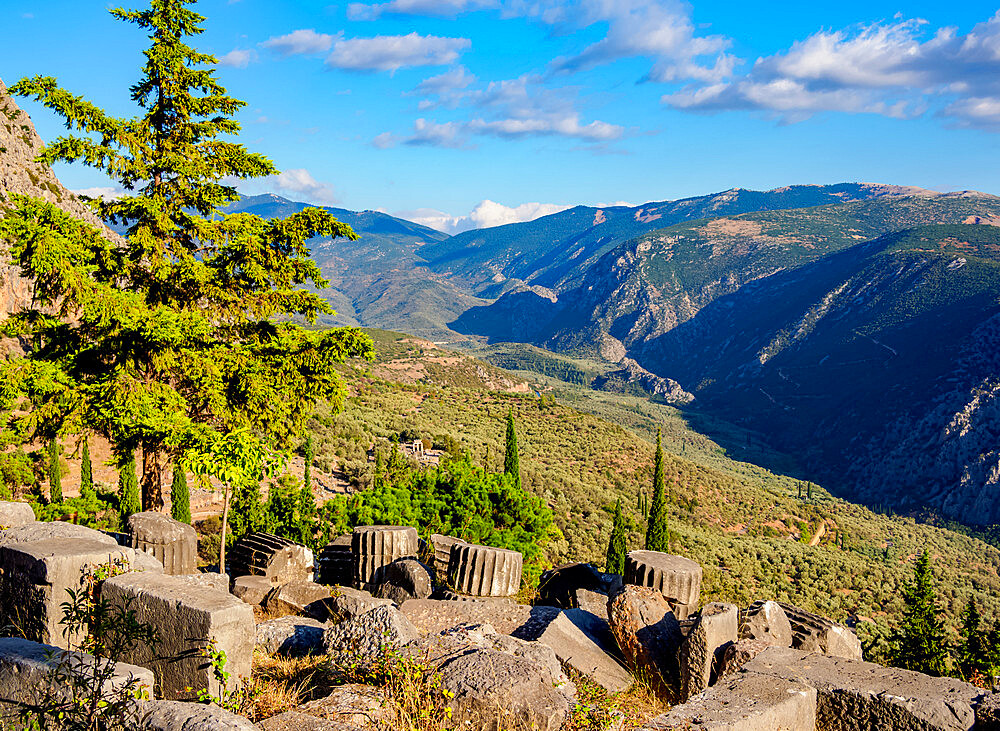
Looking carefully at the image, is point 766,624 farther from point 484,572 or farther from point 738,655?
point 484,572

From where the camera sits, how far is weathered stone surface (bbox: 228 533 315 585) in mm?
11086

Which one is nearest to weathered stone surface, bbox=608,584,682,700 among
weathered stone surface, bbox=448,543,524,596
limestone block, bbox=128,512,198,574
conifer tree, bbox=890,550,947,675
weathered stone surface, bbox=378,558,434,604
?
weathered stone surface, bbox=448,543,524,596

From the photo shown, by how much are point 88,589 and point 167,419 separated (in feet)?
18.8

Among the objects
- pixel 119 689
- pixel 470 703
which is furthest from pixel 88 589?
pixel 470 703

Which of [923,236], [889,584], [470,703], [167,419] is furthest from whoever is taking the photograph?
[923,236]

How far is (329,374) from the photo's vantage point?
12.8 meters

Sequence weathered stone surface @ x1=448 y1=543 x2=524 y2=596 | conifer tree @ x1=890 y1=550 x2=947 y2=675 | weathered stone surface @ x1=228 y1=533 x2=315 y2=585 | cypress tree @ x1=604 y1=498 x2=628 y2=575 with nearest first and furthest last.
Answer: weathered stone surface @ x1=448 y1=543 x2=524 y2=596 < weathered stone surface @ x1=228 y1=533 x2=315 y2=585 < conifer tree @ x1=890 y1=550 x2=947 y2=675 < cypress tree @ x1=604 y1=498 x2=628 y2=575

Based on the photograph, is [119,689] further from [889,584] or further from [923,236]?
[923,236]

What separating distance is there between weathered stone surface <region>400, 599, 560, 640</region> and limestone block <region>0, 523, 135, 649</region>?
3.21 metres

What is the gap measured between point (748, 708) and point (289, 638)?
16.2 feet

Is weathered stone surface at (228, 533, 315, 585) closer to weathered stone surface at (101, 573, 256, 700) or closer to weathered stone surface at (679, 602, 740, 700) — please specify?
weathered stone surface at (101, 573, 256, 700)

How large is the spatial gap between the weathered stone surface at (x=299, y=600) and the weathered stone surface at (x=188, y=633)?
3.45m

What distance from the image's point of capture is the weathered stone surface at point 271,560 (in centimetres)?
1109

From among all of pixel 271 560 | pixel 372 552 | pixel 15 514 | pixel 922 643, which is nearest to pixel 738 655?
pixel 372 552
